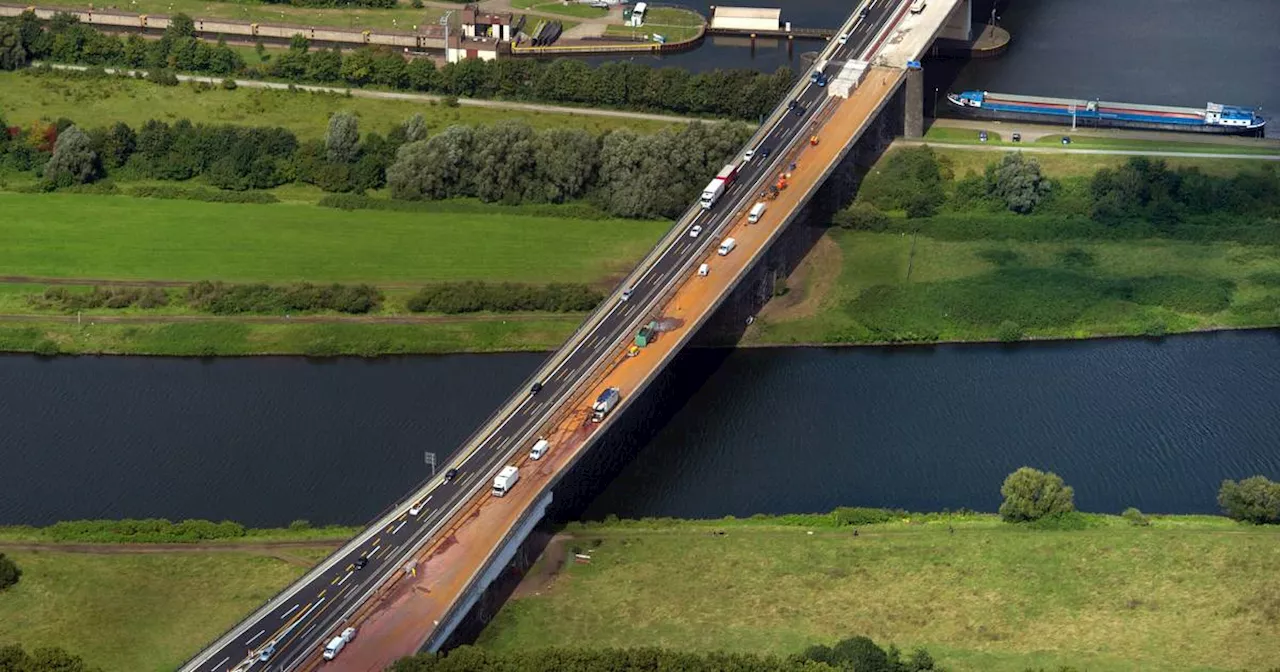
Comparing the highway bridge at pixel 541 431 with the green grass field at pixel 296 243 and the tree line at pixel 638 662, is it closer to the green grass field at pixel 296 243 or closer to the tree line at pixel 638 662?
the tree line at pixel 638 662

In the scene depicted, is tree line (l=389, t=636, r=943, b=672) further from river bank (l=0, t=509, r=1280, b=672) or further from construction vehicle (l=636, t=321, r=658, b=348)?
construction vehicle (l=636, t=321, r=658, b=348)

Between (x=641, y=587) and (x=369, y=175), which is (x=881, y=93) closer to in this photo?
(x=369, y=175)

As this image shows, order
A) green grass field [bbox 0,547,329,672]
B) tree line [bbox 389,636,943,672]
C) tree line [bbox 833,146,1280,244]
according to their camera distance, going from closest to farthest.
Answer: tree line [bbox 389,636,943,672] < green grass field [bbox 0,547,329,672] < tree line [bbox 833,146,1280,244]

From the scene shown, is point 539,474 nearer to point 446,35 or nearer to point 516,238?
point 516,238

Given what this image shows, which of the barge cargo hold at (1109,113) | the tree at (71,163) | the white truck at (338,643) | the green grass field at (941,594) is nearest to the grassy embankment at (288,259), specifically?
the tree at (71,163)

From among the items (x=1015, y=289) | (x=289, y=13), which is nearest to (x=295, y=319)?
(x=1015, y=289)

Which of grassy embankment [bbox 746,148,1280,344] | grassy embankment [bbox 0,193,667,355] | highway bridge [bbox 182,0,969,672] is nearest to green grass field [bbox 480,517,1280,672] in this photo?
highway bridge [bbox 182,0,969,672]
